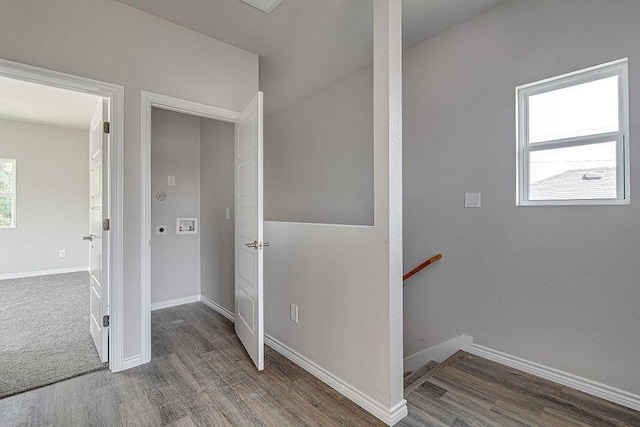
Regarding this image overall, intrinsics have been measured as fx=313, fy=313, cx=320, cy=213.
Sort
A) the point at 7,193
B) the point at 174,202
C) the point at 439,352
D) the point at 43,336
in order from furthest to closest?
the point at 7,193
the point at 174,202
the point at 43,336
the point at 439,352

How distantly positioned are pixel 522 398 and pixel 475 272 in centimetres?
86

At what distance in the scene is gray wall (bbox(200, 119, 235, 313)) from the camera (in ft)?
11.7

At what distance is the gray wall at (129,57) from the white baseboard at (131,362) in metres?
0.03

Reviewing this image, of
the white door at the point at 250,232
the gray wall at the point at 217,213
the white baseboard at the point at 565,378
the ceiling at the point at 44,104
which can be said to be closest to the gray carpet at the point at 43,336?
the white door at the point at 250,232

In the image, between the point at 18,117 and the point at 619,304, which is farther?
the point at 18,117

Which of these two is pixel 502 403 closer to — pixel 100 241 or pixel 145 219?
pixel 145 219

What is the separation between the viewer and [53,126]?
Answer: 5.64 meters

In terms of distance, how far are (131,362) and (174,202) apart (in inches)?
81.2

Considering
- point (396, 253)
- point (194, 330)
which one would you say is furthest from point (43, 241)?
point (396, 253)

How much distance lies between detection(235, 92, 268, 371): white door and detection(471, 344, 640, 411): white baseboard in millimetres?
1714

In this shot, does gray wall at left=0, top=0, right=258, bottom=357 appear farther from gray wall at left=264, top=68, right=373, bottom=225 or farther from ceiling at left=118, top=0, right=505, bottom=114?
gray wall at left=264, top=68, right=373, bottom=225

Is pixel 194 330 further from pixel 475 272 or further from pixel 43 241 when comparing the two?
pixel 43 241

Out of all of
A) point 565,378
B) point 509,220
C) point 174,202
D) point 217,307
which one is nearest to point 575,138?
point 509,220

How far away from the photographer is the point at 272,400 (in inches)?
76.7
